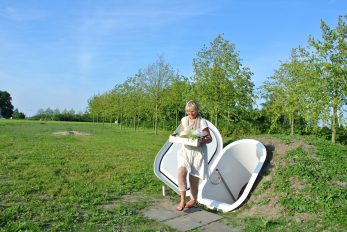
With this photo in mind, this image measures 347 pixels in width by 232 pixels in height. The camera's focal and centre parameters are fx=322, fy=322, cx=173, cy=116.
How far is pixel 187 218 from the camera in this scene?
5.46 meters

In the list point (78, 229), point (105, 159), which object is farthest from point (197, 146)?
point (105, 159)

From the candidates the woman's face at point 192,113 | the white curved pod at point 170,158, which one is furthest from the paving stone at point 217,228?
the white curved pod at point 170,158

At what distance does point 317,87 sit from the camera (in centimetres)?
1346

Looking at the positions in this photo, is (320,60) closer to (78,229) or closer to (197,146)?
(197,146)

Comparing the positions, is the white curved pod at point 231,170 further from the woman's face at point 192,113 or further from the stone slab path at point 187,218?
the woman's face at point 192,113

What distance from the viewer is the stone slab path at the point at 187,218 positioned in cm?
504

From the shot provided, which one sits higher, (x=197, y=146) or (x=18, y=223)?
(x=197, y=146)

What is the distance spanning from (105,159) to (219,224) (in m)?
8.28

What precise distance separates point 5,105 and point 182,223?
11499cm

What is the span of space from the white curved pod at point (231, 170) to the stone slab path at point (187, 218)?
0.93 m

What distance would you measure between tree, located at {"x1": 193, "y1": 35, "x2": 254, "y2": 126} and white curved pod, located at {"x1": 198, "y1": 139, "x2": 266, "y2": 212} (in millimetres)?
9639

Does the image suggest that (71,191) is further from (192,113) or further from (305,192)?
(305,192)

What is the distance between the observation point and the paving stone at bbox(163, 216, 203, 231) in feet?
16.5

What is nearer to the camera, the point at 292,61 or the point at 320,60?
the point at 320,60
